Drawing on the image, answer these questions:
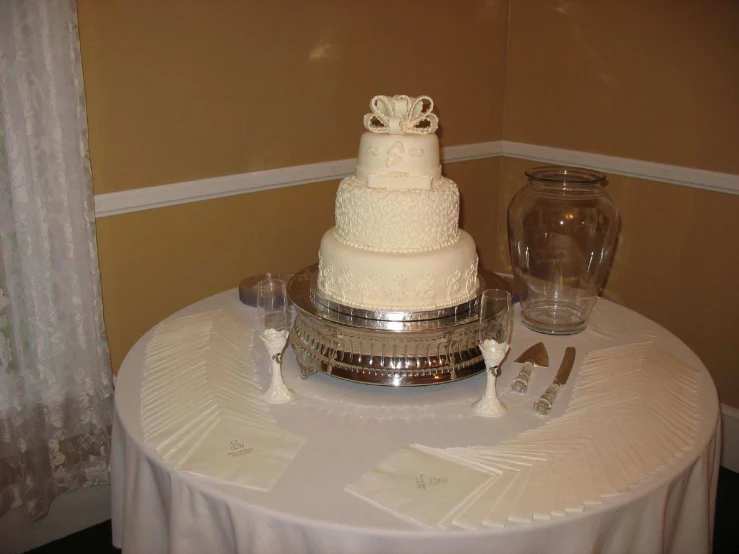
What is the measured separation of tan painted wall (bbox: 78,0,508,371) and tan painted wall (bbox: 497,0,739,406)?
440mm

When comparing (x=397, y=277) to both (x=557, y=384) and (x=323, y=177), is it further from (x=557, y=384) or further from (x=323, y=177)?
(x=323, y=177)

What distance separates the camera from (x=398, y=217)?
1747 millimetres

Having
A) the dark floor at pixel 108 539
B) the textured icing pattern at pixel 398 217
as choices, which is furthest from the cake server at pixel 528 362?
the dark floor at pixel 108 539

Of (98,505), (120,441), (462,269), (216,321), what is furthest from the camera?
(98,505)

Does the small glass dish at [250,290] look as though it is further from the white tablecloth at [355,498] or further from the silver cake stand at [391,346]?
the silver cake stand at [391,346]

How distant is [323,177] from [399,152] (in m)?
1.23

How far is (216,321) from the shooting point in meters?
2.10

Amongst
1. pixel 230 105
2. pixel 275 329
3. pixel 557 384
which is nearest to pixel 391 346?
pixel 275 329

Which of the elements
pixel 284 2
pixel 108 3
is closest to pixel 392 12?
pixel 284 2

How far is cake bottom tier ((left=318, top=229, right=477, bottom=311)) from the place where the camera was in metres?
1.74

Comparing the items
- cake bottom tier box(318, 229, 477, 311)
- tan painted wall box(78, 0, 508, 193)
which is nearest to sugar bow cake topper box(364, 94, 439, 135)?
cake bottom tier box(318, 229, 477, 311)

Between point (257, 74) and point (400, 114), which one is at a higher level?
point (257, 74)

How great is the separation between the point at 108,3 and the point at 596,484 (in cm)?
201

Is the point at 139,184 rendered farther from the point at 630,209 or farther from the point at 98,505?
the point at 630,209
